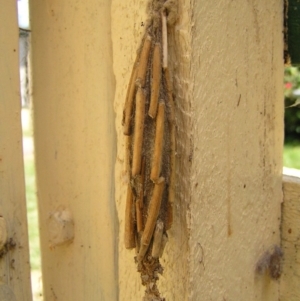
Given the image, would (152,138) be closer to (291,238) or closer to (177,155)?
(177,155)

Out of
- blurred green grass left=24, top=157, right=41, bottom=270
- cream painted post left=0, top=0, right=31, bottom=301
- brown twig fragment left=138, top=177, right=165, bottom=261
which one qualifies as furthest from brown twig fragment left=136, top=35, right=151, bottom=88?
blurred green grass left=24, top=157, right=41, bottom=270

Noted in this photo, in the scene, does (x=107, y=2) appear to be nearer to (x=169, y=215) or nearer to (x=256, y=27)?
(x=256, y=27)

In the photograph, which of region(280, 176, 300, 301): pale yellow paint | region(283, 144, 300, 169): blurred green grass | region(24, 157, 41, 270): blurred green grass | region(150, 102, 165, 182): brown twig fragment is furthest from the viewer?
region(283, 144, 300, 169): blurred green grass

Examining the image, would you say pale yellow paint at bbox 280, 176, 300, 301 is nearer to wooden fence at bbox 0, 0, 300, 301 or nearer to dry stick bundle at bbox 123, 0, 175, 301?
wooden fence at bbox 0, 0, 300, 301

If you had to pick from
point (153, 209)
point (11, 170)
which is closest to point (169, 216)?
point (153, 209)

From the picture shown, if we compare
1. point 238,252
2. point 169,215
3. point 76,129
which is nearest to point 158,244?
point 169,215

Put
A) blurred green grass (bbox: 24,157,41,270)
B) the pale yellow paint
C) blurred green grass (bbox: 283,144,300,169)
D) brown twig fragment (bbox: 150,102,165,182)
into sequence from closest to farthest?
brown twig fragment (bbox: 150,102,165,182) < the pale yellow paint < blurred green grass (bbox: 24,157,41,270) < blurred green grass (bbox: 283,144,300,169)

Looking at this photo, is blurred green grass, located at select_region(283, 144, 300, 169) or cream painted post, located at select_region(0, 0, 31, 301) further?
blurred green grass, located at select_region(283, 144, 300, 169)

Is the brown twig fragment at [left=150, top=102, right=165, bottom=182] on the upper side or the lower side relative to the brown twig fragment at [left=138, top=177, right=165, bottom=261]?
upper
